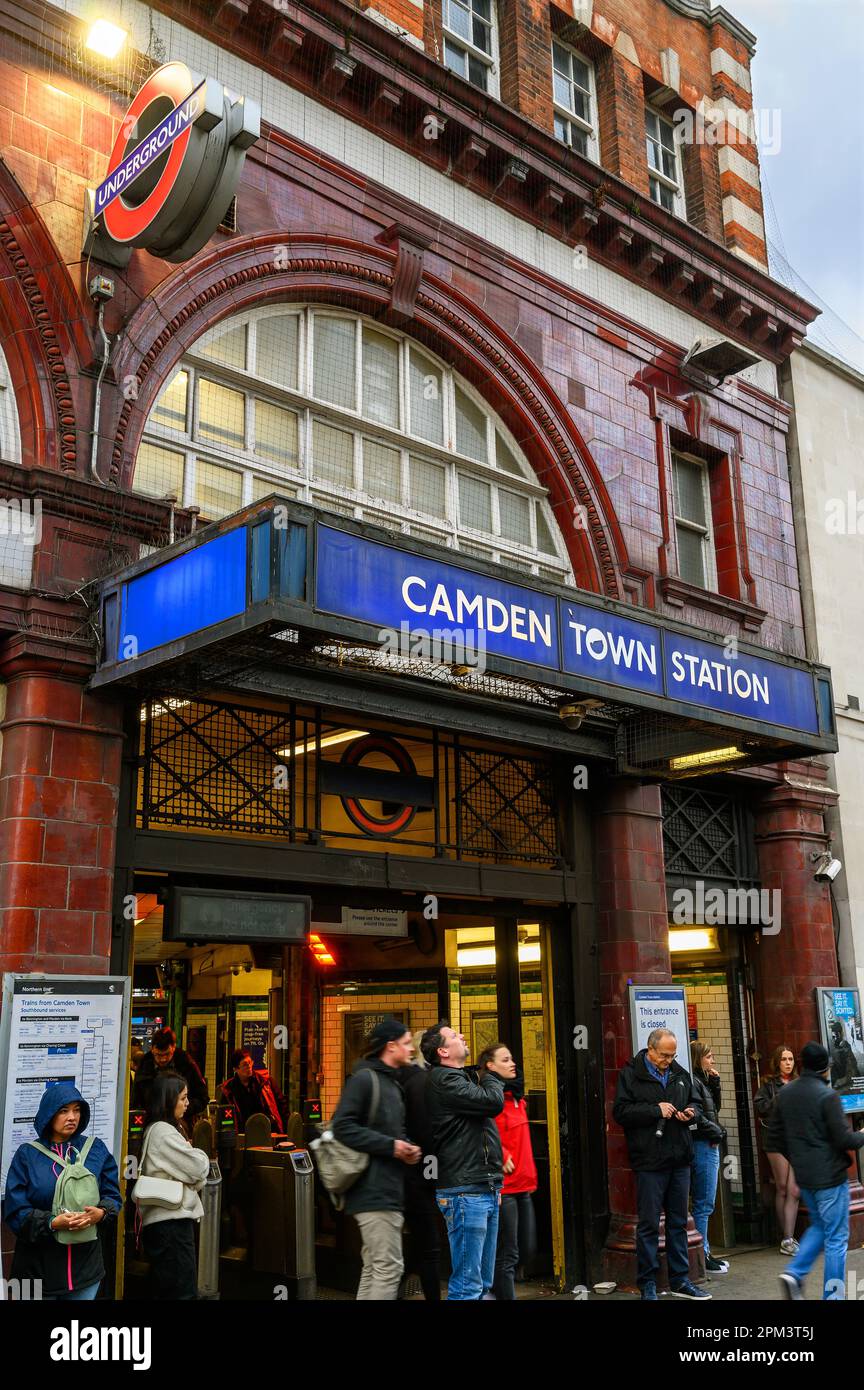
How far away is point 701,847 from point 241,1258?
6404 millimetres

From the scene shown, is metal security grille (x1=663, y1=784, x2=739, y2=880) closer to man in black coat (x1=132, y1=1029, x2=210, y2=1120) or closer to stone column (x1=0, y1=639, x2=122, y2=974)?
man in black coat (x1=132, y1=1029, x2=210, y2=1120)

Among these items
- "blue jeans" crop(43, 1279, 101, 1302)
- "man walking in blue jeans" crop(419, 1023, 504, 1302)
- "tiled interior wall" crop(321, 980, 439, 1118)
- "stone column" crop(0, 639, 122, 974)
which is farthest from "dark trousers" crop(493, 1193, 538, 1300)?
"tiled interior wall" crop(321, 980, 439, 1118)

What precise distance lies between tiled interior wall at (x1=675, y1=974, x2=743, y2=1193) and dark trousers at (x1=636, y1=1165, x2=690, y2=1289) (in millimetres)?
3993

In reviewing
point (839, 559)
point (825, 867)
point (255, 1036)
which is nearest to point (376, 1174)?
point (825, 867)

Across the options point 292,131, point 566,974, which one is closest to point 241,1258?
point 566,974

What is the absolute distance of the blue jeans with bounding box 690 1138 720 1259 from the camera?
37.8 ft

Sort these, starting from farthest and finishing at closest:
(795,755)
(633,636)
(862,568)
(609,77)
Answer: (862,568), (609,77), (795,755), (633,636)

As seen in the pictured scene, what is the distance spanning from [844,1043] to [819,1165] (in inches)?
228

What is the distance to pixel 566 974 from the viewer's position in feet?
39.1

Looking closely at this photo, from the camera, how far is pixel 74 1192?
673 cm

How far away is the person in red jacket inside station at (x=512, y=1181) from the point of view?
27.7 ft

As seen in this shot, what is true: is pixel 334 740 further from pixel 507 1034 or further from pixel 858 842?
pixel 858 842
